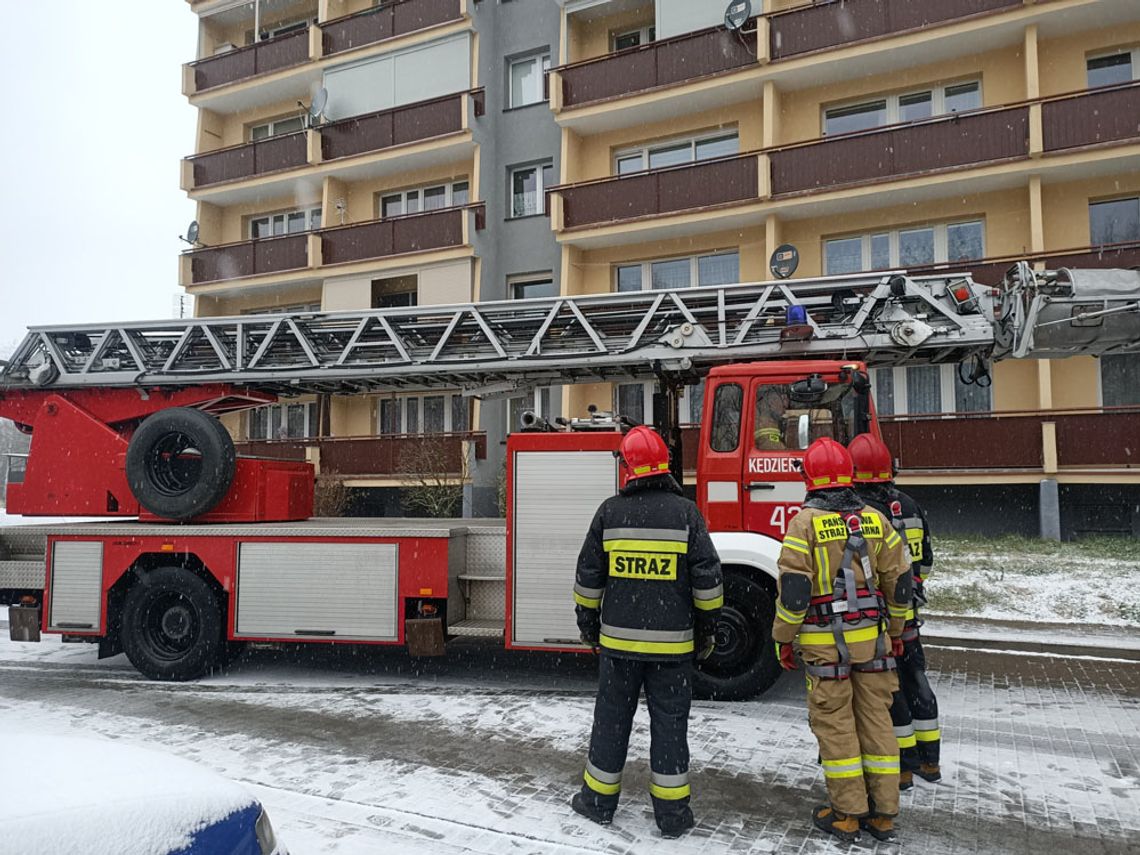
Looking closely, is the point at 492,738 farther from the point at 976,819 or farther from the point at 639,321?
the point at 639,321

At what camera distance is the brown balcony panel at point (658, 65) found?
16625 mm

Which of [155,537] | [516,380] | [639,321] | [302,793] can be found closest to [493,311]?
[516,380]

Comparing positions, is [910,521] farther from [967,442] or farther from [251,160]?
[251,160]

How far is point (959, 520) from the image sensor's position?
1504cm

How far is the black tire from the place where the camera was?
730 cm

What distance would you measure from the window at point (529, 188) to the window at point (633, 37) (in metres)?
3.28

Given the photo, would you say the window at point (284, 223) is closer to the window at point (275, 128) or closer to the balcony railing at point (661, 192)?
the window at point (275, 128)

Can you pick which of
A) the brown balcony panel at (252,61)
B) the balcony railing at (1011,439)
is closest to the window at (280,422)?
the brown balcony panel at (252,61)

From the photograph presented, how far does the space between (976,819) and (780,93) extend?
51.5ft

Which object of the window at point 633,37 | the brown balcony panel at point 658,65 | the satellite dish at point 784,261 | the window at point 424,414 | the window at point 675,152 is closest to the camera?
the satellite dish at point 784,261

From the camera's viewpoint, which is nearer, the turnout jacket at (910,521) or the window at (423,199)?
the turnout jacket at (910,521)

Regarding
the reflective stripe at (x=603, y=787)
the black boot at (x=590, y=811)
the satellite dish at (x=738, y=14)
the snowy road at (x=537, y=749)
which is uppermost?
the satellite dish at (x=738, y=14)

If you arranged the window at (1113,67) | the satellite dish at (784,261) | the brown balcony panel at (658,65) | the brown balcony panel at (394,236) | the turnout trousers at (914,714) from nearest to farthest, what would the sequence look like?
the turnout trousers at (914,714), the satellite dish at (784,261), the window at (1113,67), the brown balcony panel at (658,65), the brown balcony panel at (394,236)

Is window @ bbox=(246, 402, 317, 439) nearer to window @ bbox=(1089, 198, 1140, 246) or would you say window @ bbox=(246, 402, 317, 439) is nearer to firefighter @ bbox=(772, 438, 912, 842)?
window @ bbox=(1089, 198, 1140, 246)
